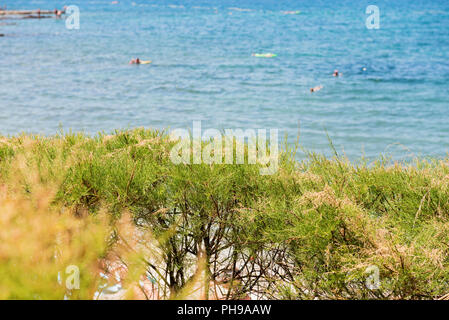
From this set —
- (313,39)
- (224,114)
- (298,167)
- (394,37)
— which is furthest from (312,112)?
(394,37)

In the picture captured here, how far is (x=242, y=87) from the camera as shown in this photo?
2300cm

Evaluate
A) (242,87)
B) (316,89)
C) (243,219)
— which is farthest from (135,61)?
(243,219)

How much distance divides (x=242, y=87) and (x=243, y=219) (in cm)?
2042

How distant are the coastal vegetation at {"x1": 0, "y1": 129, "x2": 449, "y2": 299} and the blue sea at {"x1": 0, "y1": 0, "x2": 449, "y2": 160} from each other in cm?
424

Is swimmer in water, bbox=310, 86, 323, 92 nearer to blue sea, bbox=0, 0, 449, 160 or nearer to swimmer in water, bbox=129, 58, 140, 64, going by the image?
blue sea, bbox=0, 0, 449, 160

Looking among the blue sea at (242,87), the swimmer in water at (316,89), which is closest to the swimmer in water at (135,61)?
the blue sea at (242,87)

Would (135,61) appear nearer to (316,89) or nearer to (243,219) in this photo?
(316,89)

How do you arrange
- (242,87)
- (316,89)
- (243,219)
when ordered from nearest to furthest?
(243,219) → (316,89) → (242,87)

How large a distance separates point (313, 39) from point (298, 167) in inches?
1604

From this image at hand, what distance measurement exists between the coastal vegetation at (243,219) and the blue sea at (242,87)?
4.24m

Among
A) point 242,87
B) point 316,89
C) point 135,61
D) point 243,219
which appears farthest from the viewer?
point 135,61

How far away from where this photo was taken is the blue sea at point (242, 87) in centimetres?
1689

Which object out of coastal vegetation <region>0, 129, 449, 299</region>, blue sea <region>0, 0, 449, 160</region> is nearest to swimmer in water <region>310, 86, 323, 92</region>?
blue sea <region>0, 0, 449, 160</region>

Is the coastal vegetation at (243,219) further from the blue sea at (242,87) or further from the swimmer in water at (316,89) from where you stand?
the swimmer in water at (316,89)
